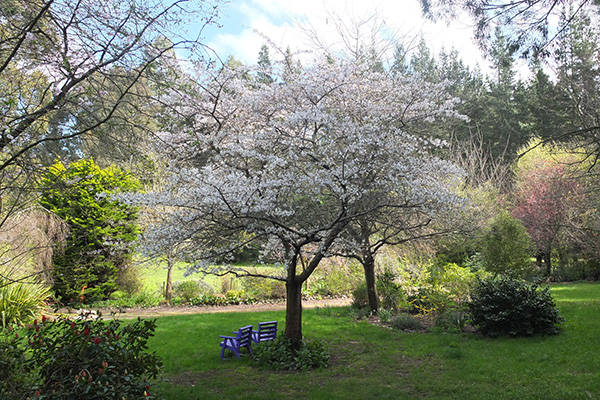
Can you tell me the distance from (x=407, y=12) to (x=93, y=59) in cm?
762

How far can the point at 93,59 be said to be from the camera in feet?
13.0

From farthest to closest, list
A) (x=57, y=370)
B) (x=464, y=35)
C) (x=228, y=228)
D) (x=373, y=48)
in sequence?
(x=373, y=48)
(x=464, y=35)
(x=228, y=228)
(x=57, y=370)

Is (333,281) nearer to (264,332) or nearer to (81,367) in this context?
(264,332)

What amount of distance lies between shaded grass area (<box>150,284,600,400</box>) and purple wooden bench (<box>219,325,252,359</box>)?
19 centimetres

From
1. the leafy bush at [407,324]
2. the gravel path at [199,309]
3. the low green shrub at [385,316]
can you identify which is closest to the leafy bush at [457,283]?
the low green shrub at [385,316]

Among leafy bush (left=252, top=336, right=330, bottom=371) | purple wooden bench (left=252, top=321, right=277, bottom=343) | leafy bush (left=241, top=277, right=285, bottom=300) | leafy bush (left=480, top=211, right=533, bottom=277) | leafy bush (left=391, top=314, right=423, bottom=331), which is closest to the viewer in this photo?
leafy bush (left=252, top=336, right=330, bottom=371)

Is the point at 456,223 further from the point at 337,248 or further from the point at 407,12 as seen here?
the point at 407,12

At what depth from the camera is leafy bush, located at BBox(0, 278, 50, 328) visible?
7855mm

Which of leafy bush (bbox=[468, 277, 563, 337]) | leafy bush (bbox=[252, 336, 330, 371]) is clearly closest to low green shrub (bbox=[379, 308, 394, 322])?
leafy bush (bbox=[468, 277, 563, 337])

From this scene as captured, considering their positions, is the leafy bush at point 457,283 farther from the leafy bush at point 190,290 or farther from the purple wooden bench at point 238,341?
the leafy bush at point 190,290

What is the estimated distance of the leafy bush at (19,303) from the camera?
7.86 metres

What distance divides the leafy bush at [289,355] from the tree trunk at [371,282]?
2.93 m

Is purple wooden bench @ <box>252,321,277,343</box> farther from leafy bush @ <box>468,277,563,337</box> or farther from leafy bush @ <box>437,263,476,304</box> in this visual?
leafy bush @ <box>437,263,476,304</box>

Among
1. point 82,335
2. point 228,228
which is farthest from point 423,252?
point 82,335
